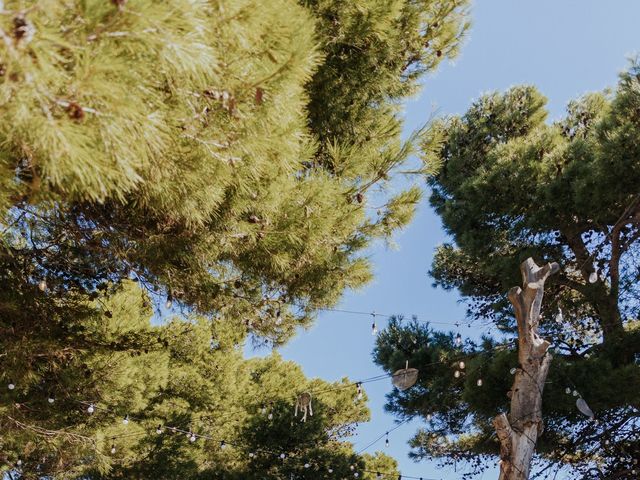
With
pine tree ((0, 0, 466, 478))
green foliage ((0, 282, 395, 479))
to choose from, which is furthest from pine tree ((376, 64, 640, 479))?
pine tree ((0, 0, 466, 478))

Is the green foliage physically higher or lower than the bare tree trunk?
higher

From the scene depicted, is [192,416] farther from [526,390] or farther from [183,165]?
[183,165]

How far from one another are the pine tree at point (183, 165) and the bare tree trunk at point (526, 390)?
3.68 feet

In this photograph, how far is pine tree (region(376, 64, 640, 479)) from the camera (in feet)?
16.1

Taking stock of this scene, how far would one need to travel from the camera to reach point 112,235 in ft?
10.5

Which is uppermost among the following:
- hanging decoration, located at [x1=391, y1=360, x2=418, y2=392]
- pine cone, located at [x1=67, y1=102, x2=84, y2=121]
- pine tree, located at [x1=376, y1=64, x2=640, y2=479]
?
pine tree, located at [x1=376, y1=64, x2=640, y2=479]

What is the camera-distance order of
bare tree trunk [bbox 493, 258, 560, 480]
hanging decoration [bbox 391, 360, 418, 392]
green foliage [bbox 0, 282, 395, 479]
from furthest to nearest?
green foliage [bbox 0, 282, 395, 479] → hanging decoration [bbox 391, 360, 418, 392] → bare tree trunk [bbox 493, 258, 560, 480]

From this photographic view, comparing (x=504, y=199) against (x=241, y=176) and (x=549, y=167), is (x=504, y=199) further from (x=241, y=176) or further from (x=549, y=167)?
(x=241, y=176)

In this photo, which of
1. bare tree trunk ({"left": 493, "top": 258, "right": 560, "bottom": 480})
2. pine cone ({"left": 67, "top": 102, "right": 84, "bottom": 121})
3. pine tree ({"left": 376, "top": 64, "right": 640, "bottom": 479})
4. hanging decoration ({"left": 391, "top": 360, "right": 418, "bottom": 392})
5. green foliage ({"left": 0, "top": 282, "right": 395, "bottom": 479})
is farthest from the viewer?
green foliage ({"left": 0, "top": 282, "right": 395, "bottom": 479})

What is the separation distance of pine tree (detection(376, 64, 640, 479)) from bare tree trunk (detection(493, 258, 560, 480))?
20.6 inches

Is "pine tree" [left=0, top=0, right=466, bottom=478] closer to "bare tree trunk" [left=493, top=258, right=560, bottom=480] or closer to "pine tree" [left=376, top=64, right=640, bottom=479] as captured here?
"bare tree trunk" [left=493, top=258, right=560, bottom=480]

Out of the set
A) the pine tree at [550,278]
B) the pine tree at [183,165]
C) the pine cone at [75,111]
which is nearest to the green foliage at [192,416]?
the pine tree at [183,165]

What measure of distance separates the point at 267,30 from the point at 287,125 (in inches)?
16.9

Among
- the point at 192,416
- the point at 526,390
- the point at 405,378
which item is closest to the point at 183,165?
the point at 526,390
